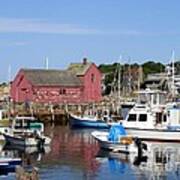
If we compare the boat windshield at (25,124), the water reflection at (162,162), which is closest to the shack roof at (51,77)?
the boat windshield at (25,124)

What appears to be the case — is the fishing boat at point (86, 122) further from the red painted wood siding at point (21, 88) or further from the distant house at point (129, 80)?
the distant house at point (129, 80)

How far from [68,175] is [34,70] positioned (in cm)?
5024

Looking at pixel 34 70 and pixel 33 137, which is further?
pixel 34 70

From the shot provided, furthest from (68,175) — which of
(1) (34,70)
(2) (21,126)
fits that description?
(1) (34,70)

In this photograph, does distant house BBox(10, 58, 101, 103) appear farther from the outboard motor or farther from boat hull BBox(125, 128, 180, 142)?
the outboard motor

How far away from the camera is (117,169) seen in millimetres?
39031

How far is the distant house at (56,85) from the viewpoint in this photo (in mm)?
84500

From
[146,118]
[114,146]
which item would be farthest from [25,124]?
[146,118]

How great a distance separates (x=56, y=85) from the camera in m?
84.9

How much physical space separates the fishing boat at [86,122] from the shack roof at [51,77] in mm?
10659

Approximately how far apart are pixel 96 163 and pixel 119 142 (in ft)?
17.6

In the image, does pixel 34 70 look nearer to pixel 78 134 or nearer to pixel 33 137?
pixel 78 134

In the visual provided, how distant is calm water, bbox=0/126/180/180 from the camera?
36.5 m

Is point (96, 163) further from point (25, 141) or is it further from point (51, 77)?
point (51, 77)
